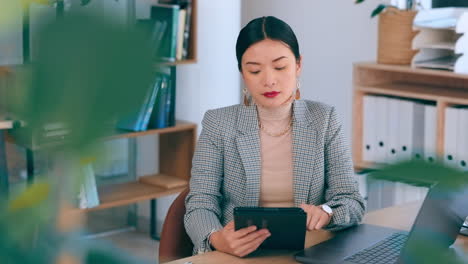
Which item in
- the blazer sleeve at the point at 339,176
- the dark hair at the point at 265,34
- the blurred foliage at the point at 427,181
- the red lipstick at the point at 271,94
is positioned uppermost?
the dark hair at the point at 265,34

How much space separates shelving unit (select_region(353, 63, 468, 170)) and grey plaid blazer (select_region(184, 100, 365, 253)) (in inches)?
56.4

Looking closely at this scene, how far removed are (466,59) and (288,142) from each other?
151 cm

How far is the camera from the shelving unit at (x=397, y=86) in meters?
3.46

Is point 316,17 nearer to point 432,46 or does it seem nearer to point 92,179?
point 432,46

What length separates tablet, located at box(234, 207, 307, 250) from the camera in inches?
63.7

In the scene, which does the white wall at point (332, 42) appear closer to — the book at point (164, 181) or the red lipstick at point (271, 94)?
the book at point (164, 181)

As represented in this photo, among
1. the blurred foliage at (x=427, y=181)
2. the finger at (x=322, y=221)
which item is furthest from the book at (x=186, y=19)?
the blurred foliage at (x=427, y=181)

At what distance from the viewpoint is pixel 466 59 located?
3.25 metres

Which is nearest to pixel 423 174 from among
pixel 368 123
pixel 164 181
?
pixel 368 123

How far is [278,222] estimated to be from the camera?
163 cm

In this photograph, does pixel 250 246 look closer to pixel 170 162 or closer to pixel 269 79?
pixel 269 79

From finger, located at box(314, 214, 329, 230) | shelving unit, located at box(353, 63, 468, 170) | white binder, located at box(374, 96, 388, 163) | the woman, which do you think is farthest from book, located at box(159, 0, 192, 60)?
finger, located at box(314, 214, 329, 230)

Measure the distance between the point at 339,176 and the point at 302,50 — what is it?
8.46ft

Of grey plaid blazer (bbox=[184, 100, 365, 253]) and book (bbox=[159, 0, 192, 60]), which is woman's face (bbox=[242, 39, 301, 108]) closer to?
grey plaid blazer (bbox=[184, 100, 365, 253])
